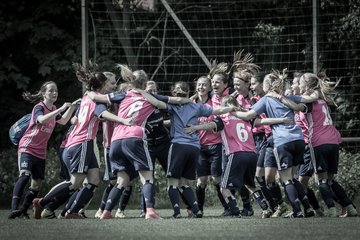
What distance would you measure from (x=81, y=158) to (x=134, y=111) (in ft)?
2.77

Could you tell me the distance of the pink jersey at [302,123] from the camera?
1250cm

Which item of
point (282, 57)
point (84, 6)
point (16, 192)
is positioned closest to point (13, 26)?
point (84, 6)

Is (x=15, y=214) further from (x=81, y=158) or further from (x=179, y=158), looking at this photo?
(x=179, y=158)

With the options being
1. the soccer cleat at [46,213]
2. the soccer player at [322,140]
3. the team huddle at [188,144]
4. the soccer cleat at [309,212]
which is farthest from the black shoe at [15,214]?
the soccer player at [322,140]

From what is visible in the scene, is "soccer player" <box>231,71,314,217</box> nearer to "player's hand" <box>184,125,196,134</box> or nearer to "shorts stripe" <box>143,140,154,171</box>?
"player's hand" <box>184,125,196,134</box>

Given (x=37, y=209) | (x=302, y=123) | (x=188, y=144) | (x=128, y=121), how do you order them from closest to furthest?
(x=128, y=121) → (x=188, y=144) → (x=37, y=209) → (x=302, y=123)

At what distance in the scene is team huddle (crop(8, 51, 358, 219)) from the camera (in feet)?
37.5

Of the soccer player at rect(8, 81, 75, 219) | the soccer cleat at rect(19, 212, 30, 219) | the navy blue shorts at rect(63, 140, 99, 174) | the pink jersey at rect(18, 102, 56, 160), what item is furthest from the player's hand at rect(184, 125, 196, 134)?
the soccer cleat at rect(19, 212, 30, 219)

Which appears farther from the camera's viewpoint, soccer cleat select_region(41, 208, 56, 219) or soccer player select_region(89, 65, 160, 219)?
soccer cleat select_region(41, 208, 56, 219)

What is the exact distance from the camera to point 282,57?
1709cm

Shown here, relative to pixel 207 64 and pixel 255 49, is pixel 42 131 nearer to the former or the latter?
pixel 207 64

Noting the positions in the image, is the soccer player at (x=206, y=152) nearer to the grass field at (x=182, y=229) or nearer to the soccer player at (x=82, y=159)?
the soccer player at (x=82, y=159)

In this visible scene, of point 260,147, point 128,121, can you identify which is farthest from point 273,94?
point 128,121

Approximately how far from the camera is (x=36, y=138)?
40.3 feet
